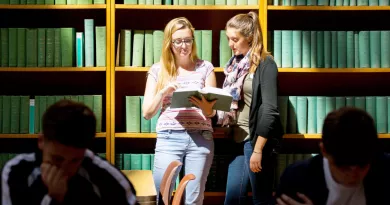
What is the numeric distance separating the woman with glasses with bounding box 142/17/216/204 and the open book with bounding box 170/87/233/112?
45 millimetres

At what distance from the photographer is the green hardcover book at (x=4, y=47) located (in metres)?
4.07

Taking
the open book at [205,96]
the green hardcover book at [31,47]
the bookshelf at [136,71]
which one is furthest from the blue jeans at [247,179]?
the green hardcover book at [31,47]

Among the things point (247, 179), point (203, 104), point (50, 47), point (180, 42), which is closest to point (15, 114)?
point (50, 47)

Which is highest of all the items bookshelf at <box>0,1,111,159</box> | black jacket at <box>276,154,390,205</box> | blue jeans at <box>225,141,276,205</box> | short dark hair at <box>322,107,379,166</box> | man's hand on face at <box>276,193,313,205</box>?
bookshelf at <box>0,1,111,159</box>

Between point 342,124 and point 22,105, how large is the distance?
9.71 feet

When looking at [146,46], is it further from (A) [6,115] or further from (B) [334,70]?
(B) [334,70]

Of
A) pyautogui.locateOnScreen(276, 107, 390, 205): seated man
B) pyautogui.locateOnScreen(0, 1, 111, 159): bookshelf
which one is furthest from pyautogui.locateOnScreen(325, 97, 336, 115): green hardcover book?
pyautogui.locateOnScreen(276, 107, 390, 205): seated man

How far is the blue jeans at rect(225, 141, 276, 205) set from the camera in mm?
3352

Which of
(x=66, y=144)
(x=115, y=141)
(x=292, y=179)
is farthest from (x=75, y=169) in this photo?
(x=115, y=141)

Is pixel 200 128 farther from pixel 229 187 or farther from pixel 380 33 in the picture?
pixel 380 33

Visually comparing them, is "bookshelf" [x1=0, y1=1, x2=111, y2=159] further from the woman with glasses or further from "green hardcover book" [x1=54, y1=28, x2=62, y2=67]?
the woman with glasses

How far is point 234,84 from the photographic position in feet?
11.7

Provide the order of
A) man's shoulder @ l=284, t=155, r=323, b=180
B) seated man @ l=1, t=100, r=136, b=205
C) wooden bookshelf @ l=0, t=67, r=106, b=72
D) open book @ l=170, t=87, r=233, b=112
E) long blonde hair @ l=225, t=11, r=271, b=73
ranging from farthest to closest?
wooden bookshelf @ l=0, t=67, r=106, b=72
long blonde hair @ l=225, t=11, r=271, b=73
open book @ l=170, t=87, r=233, b=112
man's shoulder @ l=284, t=155, r=323, b=180
seated man @ l=1, t=100, r=136, b=205

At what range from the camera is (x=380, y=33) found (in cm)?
410
